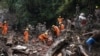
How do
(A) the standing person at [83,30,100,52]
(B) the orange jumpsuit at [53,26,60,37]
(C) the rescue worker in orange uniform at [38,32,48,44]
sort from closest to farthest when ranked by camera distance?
1. (A) the standing person at [83,30,100,52]
2. (C) the rescue worker in orange uniform at [38,32,48,44]
3. (B) the orange jumpsuit at [53,26,60,37]

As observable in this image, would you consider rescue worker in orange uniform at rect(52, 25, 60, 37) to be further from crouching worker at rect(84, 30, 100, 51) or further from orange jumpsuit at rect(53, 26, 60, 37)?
crouching worker at rect(84, 30, 100, 51)

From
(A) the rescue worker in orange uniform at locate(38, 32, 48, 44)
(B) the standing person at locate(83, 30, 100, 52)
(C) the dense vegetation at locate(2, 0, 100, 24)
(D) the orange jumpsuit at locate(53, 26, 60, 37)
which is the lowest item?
(B) the standing person at locate(83, 30, 100, 52)

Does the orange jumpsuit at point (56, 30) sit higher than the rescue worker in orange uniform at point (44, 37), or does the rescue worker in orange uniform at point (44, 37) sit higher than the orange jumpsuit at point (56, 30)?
the orange jumpsuit at point (56, 30)

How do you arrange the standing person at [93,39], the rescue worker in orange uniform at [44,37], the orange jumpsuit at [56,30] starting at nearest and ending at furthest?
the standing person at [93,39] → the rescue worker in orange uniform at [44,37] → the orange jumpsuit at [56,30]

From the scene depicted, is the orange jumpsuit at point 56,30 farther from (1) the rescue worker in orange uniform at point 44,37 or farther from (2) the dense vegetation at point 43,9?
(2) the dense vegetation at point 43,9

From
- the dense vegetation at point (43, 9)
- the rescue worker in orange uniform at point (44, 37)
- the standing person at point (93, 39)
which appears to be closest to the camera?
the standing person at point (93, 39)

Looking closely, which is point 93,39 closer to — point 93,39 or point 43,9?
point 93,39

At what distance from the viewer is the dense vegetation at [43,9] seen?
72.1 ft

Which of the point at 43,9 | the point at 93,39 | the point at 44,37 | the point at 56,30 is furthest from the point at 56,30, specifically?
the point at 43,9

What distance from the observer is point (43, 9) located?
2373cm

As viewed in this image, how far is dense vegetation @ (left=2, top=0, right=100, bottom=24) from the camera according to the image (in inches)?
866

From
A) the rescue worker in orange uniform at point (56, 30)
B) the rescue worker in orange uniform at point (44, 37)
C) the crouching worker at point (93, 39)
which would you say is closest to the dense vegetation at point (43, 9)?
the rescue worker in orange uniform at point (56, 30)

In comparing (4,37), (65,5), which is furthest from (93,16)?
(4,37)

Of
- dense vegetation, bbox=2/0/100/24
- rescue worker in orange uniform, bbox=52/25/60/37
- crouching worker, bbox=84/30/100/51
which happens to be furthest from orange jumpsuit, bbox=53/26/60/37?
crouching worker, bbox=84/30/100/51
